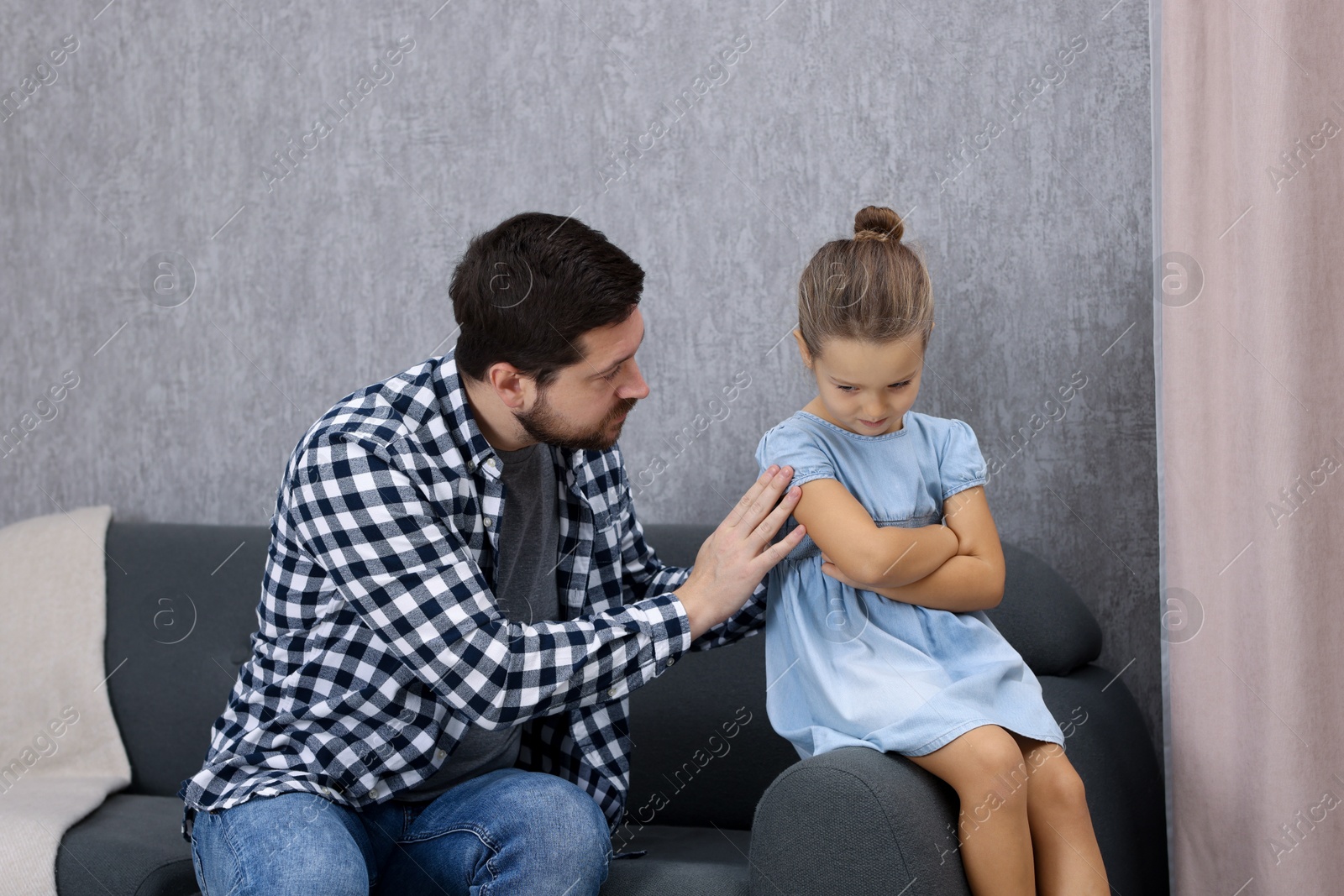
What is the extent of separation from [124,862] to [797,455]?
3.50 ft

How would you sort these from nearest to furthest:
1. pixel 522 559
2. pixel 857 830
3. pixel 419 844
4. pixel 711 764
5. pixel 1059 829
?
pixel 857 830 → pixel 1059 829 → pixel 419 844 → pixel 522 559 → pixel 711 764

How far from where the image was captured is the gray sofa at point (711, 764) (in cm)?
112

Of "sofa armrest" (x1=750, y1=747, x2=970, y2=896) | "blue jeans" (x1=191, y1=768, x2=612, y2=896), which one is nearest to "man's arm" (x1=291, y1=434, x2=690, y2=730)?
"blue jeans" (x1=191, y1=768, x2=612, y2=896)

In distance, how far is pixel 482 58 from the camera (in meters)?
2.12

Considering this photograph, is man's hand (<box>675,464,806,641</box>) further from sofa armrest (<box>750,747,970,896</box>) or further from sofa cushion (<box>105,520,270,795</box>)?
sofa cushion (<box>105,520,270,795</box>)

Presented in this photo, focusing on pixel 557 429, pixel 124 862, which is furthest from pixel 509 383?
pixel 124 862

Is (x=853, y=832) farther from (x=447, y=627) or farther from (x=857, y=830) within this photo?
(x=447, y=627)

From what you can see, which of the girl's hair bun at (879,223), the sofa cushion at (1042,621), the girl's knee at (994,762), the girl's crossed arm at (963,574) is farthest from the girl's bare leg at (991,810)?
the girl's hair bun at (879,223)

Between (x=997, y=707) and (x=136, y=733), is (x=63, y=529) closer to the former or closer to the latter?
(x=136, y=733)

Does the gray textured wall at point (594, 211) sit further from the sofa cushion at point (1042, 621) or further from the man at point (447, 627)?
the man at point (447, 627)

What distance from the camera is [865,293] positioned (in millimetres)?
1274

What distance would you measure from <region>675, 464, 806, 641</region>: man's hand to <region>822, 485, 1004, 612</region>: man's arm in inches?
3.1

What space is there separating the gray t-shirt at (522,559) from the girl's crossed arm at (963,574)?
36cm

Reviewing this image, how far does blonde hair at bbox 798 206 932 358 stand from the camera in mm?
1270
